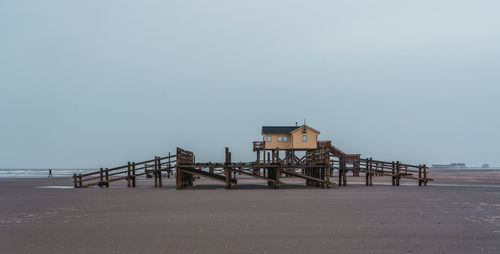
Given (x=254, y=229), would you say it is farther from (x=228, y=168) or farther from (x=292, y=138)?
(x=292, y=138)

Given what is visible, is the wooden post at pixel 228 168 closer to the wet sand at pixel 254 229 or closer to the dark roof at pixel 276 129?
the wet sand at pixel 254 229

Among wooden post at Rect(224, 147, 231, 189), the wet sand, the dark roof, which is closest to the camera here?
the wet sand

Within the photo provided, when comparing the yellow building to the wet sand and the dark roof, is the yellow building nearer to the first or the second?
the dark roof

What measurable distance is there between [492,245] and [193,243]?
21.2 ft

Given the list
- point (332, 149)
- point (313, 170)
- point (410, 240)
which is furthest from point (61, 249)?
point (332, 149)

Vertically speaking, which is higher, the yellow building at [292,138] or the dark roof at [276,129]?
the dark roof at [276,129]

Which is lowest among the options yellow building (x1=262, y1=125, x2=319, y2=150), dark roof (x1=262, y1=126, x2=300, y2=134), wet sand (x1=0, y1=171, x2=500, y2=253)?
wet sand (x1=0, y1=171, x2=500, y2=253)

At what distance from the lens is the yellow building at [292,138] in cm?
4541

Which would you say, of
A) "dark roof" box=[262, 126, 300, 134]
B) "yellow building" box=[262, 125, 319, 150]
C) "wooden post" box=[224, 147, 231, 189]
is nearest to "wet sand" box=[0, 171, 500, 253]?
"wooden post" box=[224, 147, 231, 189]

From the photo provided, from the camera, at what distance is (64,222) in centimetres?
1121

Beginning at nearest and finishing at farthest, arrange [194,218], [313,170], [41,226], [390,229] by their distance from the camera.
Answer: [390,229] < [41,226] < [194,218] < [313,170]

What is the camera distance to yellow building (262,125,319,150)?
149 feet

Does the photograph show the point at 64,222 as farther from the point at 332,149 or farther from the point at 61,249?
the point at 332,149

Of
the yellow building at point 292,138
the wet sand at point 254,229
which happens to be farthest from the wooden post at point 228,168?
the yellow building at point 292,138
